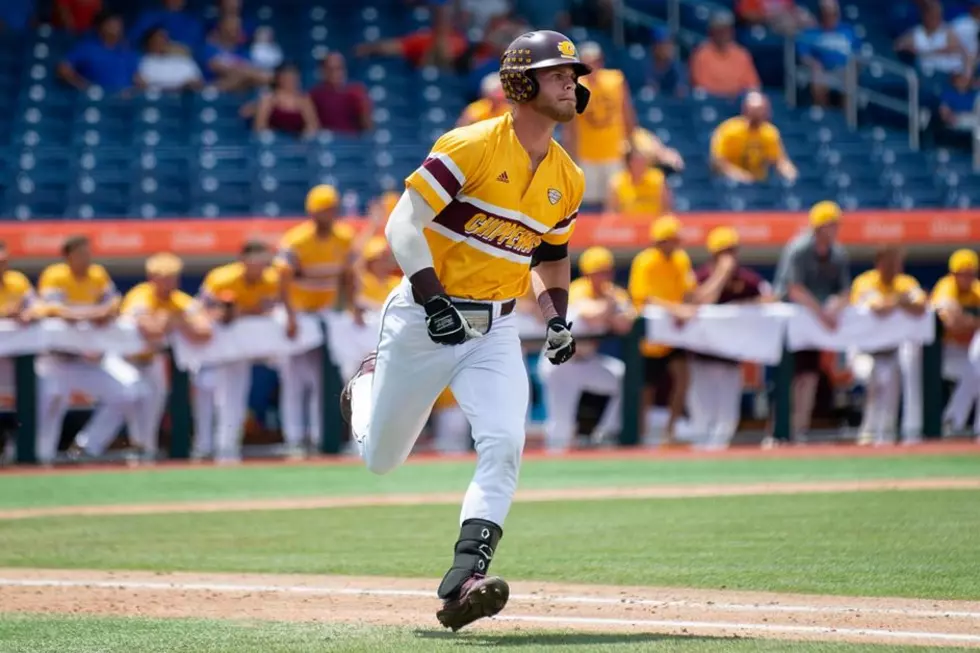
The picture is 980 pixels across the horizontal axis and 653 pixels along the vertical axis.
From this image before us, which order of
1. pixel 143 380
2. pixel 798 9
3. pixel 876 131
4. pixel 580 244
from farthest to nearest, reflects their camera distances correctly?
pixel 798 9, pixel 876 131, pixel 580 244, pixel 143 380

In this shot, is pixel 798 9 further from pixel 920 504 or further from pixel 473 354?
pixel 473 354

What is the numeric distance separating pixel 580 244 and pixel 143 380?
13.2 feet

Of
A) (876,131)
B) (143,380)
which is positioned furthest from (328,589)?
(876,131)

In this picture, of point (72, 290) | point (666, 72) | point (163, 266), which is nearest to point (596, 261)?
point (163, 266)

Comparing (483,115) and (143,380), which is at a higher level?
(483,115)

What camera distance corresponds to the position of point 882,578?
6.50 m

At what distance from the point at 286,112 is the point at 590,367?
4606 millimetres

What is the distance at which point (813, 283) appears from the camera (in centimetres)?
1405

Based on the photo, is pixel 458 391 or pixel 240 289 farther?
pixel 240 289

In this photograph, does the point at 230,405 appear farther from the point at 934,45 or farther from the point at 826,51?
the point at 934,45

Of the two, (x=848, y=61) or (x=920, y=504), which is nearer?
(x=920, y=504)

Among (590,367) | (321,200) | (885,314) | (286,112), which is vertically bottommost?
(590,367)

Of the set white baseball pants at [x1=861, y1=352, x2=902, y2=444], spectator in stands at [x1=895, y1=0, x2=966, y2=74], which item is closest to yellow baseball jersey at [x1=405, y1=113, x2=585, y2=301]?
white baseball pants at [x1=861, y1=352, x2=902, y2=444]

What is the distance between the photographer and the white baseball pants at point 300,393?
13867 millimetres
